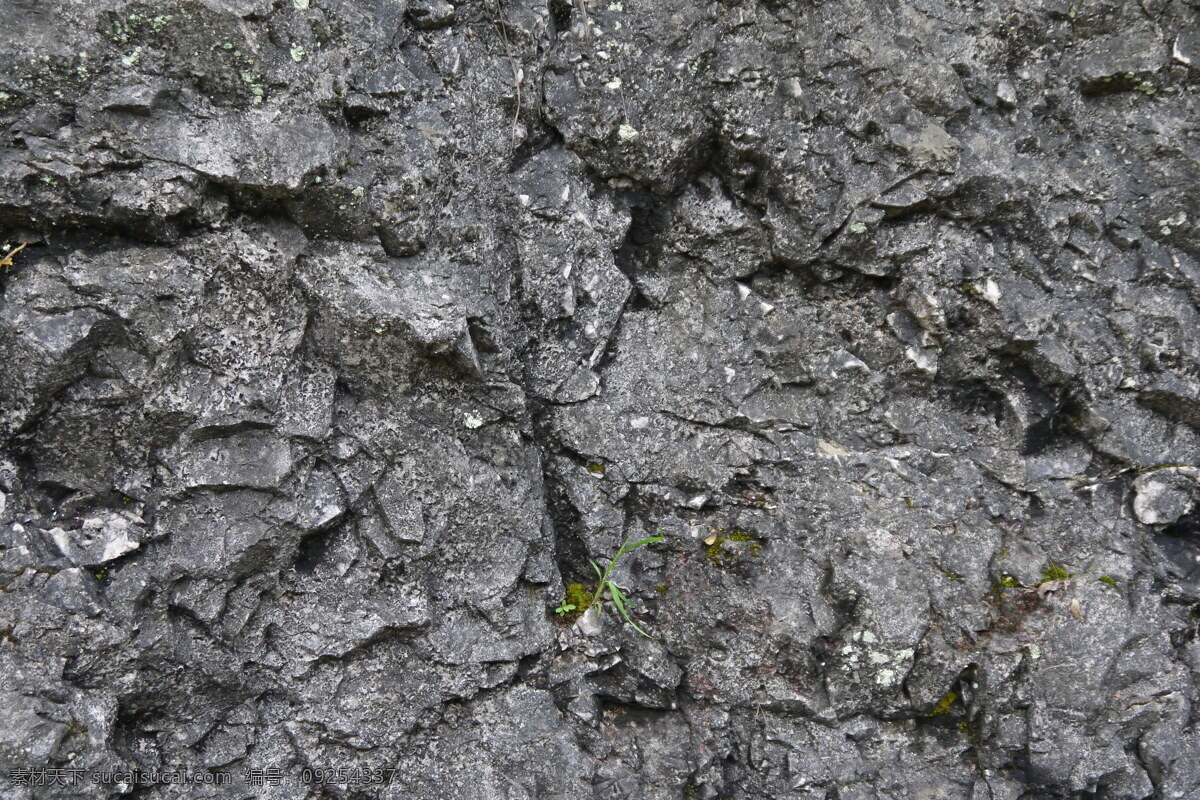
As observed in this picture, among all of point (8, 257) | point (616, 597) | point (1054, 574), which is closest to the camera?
point (8, 257)

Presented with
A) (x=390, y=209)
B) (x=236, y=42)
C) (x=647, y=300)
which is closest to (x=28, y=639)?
(x=390, y=209)

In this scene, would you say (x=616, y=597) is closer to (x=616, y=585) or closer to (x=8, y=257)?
(x=616, y=585)

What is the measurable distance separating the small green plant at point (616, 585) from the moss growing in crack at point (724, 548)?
18cm

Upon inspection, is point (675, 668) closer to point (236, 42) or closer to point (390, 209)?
point (390, 209)

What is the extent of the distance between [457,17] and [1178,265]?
8.77ft

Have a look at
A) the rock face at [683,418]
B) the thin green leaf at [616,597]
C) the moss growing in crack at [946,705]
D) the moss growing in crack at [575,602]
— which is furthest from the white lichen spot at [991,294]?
the moss growing in crack at [575,602]

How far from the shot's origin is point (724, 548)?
114 inches

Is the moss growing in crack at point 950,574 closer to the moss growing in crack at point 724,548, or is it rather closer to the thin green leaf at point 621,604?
the moss growing in crack at point 724,548

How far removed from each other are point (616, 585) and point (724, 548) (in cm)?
42

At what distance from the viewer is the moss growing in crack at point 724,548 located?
288 centimetres

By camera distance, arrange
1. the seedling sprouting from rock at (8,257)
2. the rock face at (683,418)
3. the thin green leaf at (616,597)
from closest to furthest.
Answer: the seedling sprouting from rock at (8,257)
the rock face at (683,418)
the thin green leaf at (616,597)

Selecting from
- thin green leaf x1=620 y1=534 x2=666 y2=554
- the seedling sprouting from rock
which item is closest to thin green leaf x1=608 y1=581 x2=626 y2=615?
thin green leaf x1=620 y1=534 x2=666 y2=554

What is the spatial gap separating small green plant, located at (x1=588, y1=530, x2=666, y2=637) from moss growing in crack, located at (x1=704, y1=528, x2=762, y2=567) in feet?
0.59

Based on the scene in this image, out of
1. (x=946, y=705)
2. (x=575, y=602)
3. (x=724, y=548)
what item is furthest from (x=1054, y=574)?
(x=575, y=602)
